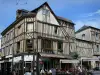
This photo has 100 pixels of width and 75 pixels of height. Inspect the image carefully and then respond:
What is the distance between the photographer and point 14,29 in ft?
115

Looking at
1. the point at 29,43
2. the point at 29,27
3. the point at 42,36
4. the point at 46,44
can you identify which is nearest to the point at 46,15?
the point at 29,27

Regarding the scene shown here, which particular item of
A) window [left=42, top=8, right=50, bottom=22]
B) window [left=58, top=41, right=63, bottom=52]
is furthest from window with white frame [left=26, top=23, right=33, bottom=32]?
window [left=58, top=41, right=63, bottom=52]

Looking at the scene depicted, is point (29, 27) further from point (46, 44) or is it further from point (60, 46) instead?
point (60, 46)

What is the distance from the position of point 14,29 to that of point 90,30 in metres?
16.0

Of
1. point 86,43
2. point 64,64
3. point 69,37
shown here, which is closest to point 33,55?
point 64,64

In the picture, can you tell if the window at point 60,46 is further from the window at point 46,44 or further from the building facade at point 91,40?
the building facade at point 91,40

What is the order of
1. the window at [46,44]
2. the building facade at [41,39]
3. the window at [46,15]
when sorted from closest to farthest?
the building facade at [41,39], the window at [46,44], the window at [46,15]

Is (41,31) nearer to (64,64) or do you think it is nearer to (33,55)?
(33,55)

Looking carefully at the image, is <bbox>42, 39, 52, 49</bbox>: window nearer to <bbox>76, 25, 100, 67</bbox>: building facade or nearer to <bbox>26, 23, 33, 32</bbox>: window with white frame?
<bbox>26, 23, 33, 32</bbox>: window with white frame

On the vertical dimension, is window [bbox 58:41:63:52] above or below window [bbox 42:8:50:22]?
below

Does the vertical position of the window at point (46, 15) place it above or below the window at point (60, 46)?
above

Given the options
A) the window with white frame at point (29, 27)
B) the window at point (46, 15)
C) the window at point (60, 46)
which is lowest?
the window at point (60, 46)

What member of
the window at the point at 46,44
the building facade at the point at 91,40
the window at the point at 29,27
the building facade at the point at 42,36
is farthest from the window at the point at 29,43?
the building facade at the point at 91,40

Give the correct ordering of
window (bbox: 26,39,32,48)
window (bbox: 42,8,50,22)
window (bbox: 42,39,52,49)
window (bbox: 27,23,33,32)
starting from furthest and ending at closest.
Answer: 1. window (bbox: 42,8,50,22)
2. window (bbox: 42,39,52,49)
3. window (bbox: 27,23,33,32)
4. window (bbox: 26,39,32,48)
